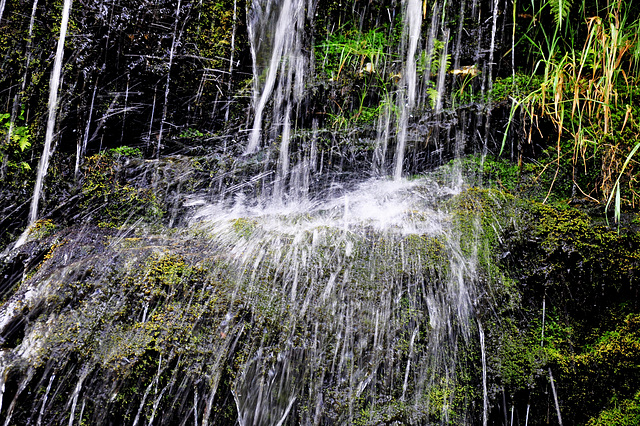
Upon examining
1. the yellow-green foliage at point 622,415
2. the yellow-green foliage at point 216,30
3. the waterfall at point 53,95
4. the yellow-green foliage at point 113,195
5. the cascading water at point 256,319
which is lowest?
the yellow-green foliage at point 622,415

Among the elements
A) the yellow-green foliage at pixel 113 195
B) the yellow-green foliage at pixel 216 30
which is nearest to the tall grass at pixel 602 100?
the yellow-green foliage at pixel 216 30

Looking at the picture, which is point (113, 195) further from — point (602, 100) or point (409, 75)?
point (602, 100)

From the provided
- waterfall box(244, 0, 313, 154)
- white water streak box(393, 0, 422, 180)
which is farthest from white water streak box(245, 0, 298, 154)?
white water streak box(393, 0, 422, 180)

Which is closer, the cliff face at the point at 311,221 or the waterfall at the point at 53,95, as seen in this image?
the cliff face at the point at 311,221

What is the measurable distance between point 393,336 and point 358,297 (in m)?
0.27

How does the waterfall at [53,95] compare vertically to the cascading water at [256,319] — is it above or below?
above

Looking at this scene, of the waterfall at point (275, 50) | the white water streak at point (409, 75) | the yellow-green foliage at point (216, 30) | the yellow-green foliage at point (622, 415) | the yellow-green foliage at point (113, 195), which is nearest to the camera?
the yellow-green foliage at point (622, 415)

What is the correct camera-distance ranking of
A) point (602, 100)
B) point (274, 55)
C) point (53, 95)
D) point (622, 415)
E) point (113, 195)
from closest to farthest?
point (622, 415) → point (602, 100) → point (113, 195) → point (53, 95) → point (274, 55)

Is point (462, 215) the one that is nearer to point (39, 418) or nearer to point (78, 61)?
point (39, 418)

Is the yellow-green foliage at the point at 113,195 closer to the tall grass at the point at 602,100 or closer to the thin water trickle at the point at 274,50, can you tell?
the thin water trickle at the point at 274,50

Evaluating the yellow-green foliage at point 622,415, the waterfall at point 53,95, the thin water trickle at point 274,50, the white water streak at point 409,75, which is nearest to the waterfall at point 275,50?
the thin water trickle at point 274,50

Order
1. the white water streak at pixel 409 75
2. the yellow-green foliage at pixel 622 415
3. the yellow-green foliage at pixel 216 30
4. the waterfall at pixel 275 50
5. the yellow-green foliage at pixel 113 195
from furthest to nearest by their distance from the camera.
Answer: the waterfall at pixel 275 50
the yellow-green foliage at pixel 216 30
the white water streak at pixel 409 75
the yellow-green foliage at pixel 113 195
the yellow-green foliage at pixel 622 415

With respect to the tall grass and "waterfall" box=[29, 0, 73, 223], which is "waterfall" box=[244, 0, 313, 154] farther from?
the tall grass

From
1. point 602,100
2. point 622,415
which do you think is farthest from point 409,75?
point 622,415
